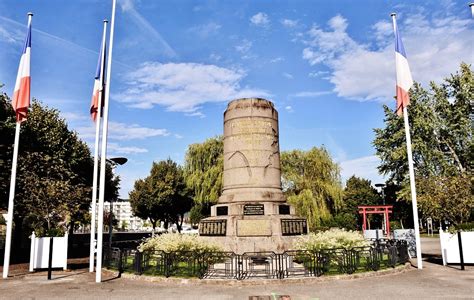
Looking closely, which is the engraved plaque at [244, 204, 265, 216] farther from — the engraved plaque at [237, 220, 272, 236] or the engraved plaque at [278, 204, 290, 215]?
the engraved plaque at [278, 204, 290, 215]

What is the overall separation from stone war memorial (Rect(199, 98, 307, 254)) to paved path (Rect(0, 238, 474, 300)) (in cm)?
427

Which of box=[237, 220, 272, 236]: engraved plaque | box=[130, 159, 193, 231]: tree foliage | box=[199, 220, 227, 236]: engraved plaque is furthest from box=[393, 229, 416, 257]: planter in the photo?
box=[130, 159, 193, 231]: tree foliage

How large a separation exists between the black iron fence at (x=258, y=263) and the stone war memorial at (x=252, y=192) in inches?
67.2

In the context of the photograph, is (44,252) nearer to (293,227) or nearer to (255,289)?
(255,289)

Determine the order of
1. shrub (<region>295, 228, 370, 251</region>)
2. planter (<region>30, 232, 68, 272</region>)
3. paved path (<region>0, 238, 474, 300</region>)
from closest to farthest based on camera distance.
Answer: paved path (<region>0, 238, 474, 300</region>) < shrub (<region>295, 228, 370, 251</region>) < planter (<region>30, 232, 68, 272</region>)

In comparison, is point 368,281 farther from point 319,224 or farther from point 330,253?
point 319,224

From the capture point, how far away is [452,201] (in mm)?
19703

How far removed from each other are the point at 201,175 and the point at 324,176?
42.4 ft

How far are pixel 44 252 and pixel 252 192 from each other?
9.53 metres

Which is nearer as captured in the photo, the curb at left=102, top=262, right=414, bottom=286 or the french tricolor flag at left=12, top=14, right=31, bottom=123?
the curb at left=102, top=262, right=414, bottom=286

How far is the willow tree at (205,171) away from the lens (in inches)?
1550

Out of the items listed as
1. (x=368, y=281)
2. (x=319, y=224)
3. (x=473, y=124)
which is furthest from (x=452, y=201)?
(x=473, y=124)

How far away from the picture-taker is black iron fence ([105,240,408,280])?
12.9 metres

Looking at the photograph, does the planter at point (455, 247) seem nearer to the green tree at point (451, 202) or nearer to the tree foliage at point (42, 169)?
the green tree at point (451, 202)
